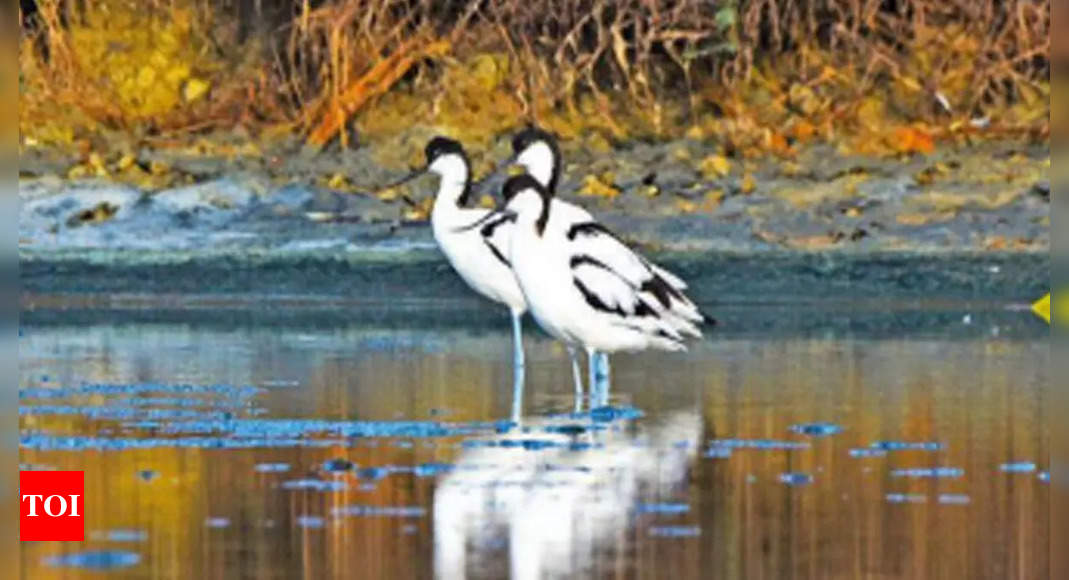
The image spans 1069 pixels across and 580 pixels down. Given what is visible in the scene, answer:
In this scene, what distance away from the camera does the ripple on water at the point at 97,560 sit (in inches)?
333

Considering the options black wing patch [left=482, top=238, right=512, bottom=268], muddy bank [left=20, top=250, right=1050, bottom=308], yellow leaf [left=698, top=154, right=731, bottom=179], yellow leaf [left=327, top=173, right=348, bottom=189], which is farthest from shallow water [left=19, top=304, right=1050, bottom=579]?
yellow leaf [left=698, top=154, right=731, bottom=179]

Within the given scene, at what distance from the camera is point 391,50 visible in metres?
20.4

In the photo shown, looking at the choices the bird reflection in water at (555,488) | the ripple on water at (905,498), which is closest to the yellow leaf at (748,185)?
the bird reflection in water at (555,488)

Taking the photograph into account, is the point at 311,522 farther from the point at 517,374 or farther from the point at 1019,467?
the point at 517,374

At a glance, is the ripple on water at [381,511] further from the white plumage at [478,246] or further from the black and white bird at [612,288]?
the white plumage at [478,246]

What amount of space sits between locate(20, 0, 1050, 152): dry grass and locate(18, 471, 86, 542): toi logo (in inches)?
392

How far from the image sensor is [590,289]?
13.3 m

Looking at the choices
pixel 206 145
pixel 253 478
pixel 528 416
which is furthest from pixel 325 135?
pixel 253 478

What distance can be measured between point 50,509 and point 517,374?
15.6ft

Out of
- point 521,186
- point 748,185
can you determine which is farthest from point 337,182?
point 521,186

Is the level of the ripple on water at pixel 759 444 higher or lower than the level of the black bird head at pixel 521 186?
lower

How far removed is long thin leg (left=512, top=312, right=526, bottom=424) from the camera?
1230 centimetres

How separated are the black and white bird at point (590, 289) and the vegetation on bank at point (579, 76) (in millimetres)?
5938

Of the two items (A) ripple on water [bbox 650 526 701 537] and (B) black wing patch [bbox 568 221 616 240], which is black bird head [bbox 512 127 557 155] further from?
(A) ripple on water [bbox 650 526 701 537]
